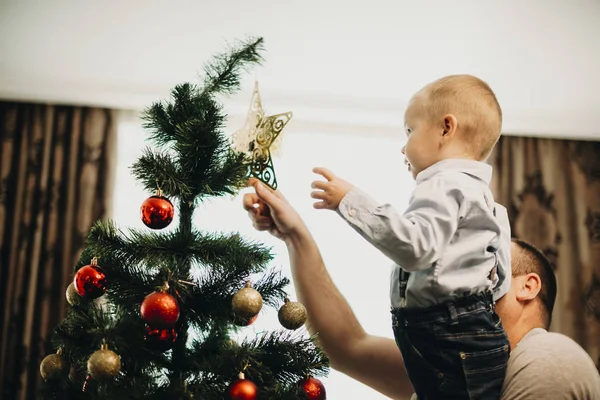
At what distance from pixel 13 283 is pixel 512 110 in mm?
3742

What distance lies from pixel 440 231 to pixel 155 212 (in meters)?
0.51

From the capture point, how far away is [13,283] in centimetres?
376

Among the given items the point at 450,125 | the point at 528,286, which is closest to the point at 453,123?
the point at 450,125

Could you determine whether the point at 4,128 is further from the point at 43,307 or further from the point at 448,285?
the point at 448,285

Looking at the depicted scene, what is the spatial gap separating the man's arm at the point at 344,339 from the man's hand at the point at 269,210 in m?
0.21

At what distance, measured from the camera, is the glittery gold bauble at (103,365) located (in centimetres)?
80

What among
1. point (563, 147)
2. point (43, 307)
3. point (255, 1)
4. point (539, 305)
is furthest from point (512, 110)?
point (43, 307)

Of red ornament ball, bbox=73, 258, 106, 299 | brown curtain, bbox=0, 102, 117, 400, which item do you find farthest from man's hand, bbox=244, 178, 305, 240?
brown curtain, bbox=0, 102, 117, 400

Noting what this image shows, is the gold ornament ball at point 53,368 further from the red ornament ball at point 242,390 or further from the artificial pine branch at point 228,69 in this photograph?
the artificial pine branch at point 228,69

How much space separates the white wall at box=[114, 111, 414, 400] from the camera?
3.96 metres

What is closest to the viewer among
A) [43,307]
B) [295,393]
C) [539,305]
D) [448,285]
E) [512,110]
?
[295,393]

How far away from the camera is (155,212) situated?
3.05 ft

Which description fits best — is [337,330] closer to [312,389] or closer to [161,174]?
[312,389]

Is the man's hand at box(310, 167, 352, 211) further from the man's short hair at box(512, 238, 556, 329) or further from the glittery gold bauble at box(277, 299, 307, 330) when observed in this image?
the man's short hair at box(512, 238, 556, 329)
